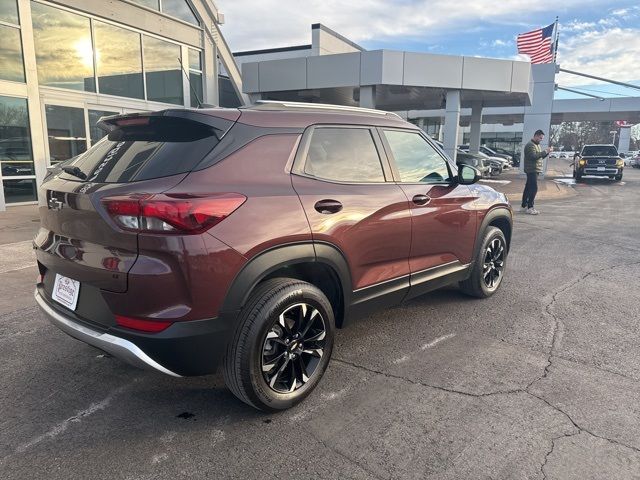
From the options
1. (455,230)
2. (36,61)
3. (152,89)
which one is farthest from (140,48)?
(455,230)

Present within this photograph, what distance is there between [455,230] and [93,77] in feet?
39.5

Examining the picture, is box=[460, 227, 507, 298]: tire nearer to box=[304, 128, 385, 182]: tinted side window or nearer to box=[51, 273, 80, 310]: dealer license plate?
box=[304, 128, 385, 182]: tinted side window


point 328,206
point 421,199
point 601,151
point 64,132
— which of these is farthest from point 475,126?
point 328,206

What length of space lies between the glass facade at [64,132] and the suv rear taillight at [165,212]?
1114cm

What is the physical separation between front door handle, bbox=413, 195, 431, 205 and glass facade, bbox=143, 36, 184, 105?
12436mm

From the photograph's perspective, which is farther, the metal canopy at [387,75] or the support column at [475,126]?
the support column at [475,126]

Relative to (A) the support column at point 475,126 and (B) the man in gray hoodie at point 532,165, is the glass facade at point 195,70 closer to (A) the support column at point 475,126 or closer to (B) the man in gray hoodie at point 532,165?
(B) the man in gray hoodie at point 532,165

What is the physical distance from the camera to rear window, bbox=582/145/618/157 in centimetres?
2234

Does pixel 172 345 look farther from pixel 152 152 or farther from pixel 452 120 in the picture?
pixel 452 120

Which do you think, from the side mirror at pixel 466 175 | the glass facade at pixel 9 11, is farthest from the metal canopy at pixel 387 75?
the side mirror at pixel 466 175

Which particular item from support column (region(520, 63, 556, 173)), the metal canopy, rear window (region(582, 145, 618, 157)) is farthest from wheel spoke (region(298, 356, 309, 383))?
rear window (region(582, 145, 618, 157))

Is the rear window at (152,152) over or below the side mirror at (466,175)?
over

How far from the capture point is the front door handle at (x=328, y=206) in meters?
2.94

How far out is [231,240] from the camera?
2.49m
